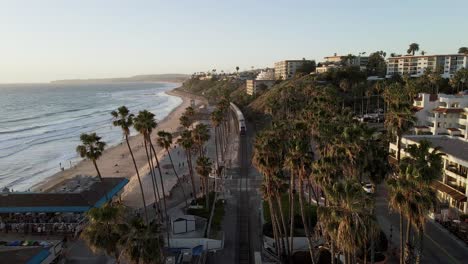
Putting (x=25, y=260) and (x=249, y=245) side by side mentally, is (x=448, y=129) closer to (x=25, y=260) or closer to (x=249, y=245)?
(x=249, y=245)

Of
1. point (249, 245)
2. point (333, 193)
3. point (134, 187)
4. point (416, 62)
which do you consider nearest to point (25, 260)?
point (249, 245)

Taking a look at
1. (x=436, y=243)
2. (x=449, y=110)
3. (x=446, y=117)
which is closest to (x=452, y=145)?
(x=436, y=243)

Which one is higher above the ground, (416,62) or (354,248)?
(416,62)

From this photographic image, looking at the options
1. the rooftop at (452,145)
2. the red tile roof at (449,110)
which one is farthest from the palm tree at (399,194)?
the red tile roof at (449,110)

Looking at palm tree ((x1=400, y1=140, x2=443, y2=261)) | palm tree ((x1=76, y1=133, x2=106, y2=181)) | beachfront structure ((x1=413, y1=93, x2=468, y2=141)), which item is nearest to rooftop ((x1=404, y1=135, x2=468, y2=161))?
beachfront structure ((x1=413, y1=93, x2=468, y2=141))

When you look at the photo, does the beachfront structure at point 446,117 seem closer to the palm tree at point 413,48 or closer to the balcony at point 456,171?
the balcony at point 456,171

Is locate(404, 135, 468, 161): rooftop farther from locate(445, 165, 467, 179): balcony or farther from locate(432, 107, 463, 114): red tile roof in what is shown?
locate(432, 107, 463, 114): red tile roof
